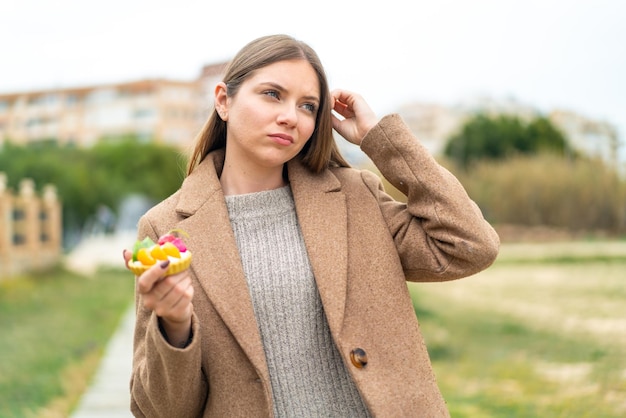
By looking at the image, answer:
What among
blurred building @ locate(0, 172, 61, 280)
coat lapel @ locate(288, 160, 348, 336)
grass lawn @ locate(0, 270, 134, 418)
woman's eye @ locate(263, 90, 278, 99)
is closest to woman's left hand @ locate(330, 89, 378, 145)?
coat lapel @ locate(288, 160, 348, 336)

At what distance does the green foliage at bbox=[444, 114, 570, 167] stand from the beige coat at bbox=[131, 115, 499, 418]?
30.7 meters

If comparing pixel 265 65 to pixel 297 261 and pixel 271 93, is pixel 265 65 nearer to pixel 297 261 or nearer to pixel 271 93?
pixel 271 93

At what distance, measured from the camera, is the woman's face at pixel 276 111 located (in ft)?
6.60

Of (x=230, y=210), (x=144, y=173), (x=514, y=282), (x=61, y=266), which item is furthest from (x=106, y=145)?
(x=230, y=210)

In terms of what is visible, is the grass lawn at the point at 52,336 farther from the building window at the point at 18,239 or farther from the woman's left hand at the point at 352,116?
the woman's left hand at the point at 352,116

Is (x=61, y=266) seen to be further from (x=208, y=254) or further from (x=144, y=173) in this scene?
(x=144, y=173)

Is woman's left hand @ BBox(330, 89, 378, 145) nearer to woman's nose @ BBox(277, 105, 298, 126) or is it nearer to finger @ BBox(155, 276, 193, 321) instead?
woman's nose @ BBox(277, 105, 298, 126)

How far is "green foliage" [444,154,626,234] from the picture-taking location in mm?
16703

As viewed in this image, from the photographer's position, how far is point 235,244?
2033 millimetres

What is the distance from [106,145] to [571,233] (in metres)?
31.7

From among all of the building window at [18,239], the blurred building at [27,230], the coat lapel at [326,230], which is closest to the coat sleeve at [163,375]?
the coat lapel at [326,230]

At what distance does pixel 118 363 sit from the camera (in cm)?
702

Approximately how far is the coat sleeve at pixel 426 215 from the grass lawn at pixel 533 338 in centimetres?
308

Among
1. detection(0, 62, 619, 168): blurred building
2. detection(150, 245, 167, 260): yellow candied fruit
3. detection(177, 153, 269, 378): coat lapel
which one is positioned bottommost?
detection(0, 62, 619, 168): blurred building
